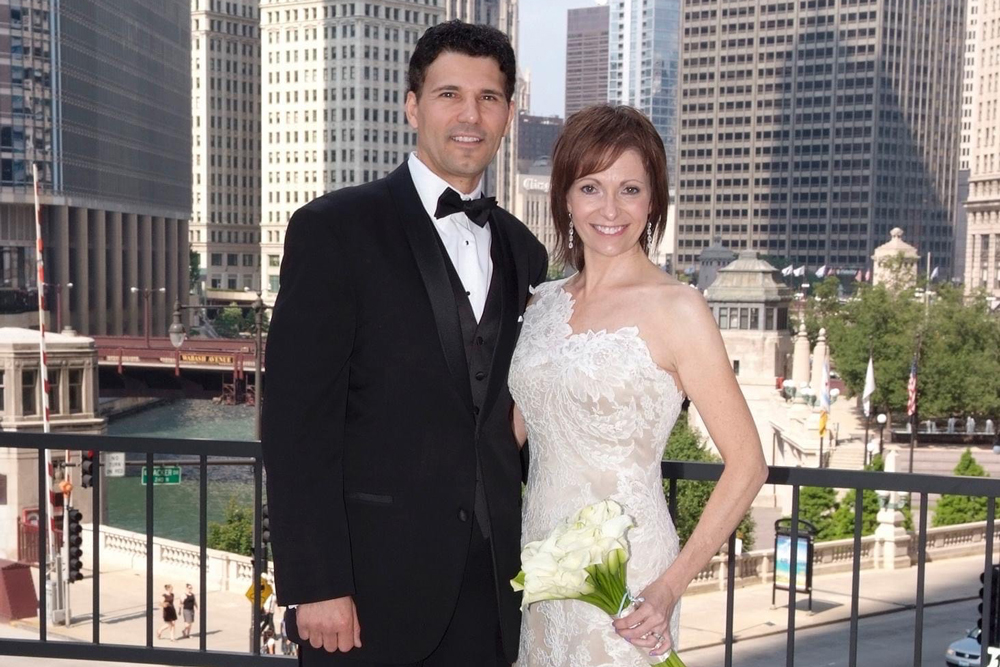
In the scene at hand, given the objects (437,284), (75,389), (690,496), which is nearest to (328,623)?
(437,284)

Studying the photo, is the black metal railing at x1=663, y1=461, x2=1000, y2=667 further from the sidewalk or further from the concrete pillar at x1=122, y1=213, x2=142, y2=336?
the concrete pillar at x1=122, y1=213, x2=142, y2=336

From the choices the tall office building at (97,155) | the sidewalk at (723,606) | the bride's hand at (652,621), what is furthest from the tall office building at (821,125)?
the bride's hand at (652,621)

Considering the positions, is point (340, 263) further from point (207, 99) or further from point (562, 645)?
point (207, 99)

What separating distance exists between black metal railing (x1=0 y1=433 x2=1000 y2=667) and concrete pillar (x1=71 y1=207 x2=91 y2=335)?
77.2 metres

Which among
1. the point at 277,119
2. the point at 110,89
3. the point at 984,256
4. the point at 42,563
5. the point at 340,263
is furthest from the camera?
the point at 277,119

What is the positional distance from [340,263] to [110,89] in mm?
87852

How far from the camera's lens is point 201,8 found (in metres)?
146

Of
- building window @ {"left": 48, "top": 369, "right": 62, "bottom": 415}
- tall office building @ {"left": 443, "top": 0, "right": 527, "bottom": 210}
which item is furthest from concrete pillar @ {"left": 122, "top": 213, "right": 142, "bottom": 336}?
tall office building @ {"left": 443, "top": 0, "right": 527, "bottom": 210}

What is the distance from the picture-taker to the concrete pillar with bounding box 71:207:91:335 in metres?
79.2

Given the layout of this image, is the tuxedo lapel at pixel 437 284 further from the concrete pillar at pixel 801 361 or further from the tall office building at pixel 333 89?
the tall office building at pixel 333 89

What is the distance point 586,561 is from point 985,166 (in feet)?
445

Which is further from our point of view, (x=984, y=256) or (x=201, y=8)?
(x=201, y=8)

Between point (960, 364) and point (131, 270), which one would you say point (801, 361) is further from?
point (131, 270)

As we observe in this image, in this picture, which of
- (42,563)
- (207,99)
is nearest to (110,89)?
(207,99)
